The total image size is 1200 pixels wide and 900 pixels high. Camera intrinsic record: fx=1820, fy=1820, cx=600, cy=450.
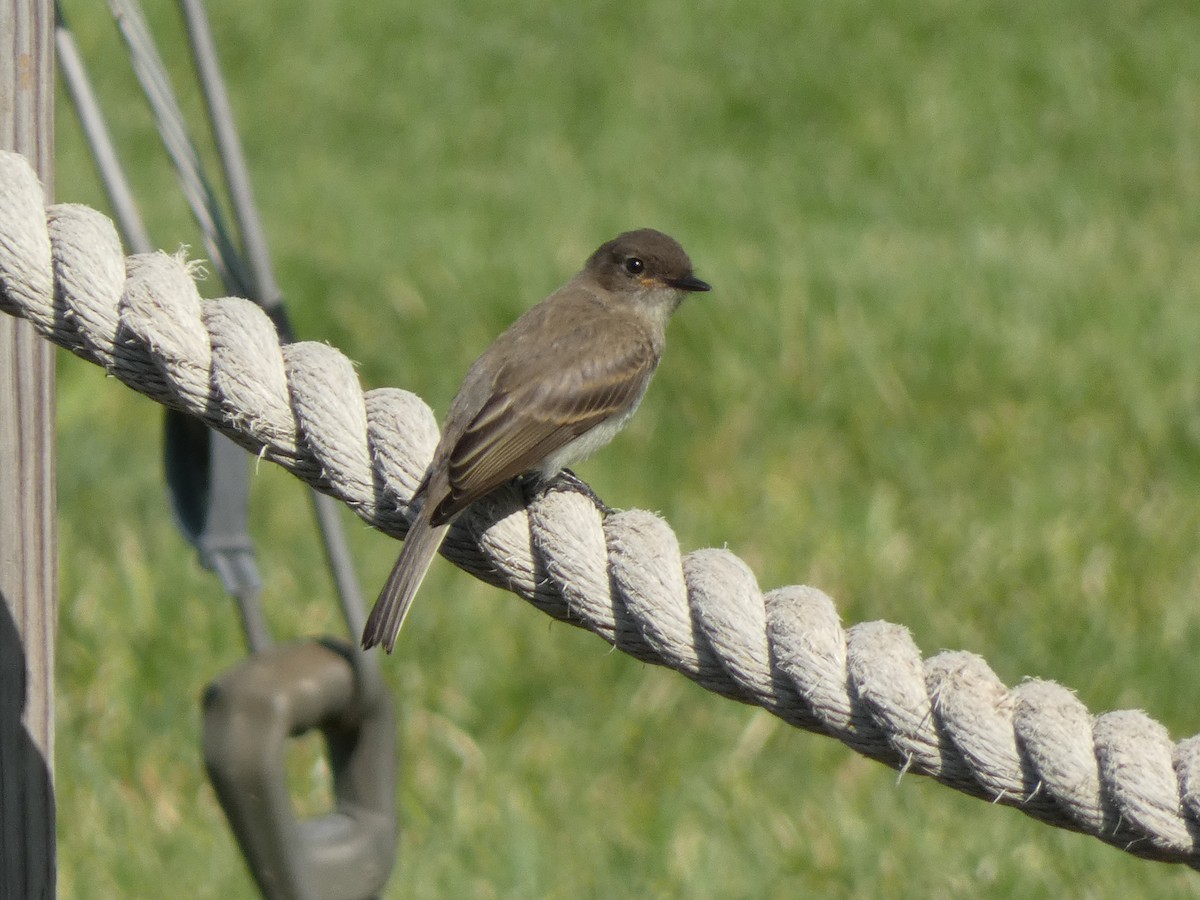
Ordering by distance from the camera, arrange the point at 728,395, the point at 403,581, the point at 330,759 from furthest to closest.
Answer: the point at 728,395, the point at 330,759, the point at 403,581

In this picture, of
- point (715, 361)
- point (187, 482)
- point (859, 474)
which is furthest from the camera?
point (715, 361)

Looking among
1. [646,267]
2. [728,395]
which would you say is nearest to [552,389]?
[646,267]

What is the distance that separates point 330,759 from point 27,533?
3.29ft

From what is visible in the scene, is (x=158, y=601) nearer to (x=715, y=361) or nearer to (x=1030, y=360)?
(x=715, y=361)

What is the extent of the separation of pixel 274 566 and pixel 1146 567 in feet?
9.91

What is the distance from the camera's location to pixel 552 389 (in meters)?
4.26

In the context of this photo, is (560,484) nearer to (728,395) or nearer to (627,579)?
(627,579)

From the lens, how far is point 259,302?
407cm

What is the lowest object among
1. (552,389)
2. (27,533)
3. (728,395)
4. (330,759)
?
(330,759)

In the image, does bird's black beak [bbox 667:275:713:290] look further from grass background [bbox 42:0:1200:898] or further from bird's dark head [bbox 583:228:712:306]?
grass background [bbox 42:0:1200:898]

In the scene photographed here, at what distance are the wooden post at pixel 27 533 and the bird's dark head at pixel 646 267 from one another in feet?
6.80

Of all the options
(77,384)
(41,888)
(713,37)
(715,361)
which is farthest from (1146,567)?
(713,37)

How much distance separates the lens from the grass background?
16.5ft

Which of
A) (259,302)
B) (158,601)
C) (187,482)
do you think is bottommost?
(158,601)
